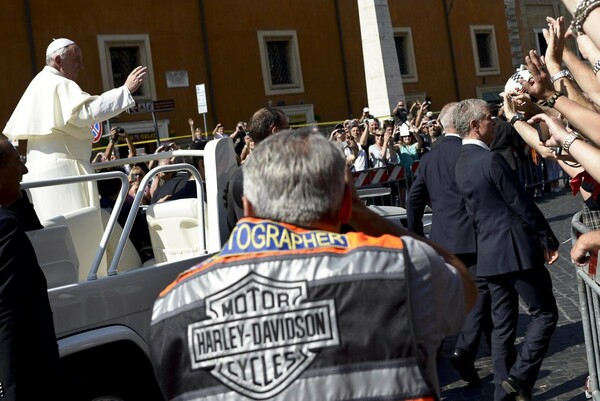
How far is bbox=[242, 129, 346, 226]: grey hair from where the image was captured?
2381mm

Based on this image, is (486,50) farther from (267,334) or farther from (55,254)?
(267,334)

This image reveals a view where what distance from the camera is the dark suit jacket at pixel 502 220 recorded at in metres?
5.94

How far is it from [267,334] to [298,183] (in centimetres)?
38

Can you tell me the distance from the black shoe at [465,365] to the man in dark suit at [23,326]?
11.4 ft

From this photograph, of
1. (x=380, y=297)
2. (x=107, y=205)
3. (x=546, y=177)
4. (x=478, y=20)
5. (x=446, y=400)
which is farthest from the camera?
(x=478, y=20)

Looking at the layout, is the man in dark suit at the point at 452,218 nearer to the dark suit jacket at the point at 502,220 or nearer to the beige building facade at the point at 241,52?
the dark suit jacket at the point at 502,220

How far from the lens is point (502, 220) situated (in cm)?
606

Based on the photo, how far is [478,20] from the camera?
39969 mm

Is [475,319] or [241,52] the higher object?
[241,52]

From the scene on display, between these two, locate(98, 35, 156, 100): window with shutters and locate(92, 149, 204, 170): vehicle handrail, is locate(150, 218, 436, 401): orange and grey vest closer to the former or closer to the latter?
locate(92, 149, 204, 170): vehicle handrail

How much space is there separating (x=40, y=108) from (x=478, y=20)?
3587 cm

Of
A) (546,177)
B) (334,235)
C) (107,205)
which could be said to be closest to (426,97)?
(546,177)

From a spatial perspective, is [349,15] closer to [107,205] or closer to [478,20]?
[478,20]

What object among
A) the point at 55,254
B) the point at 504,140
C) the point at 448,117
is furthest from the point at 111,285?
the point at 504,140
